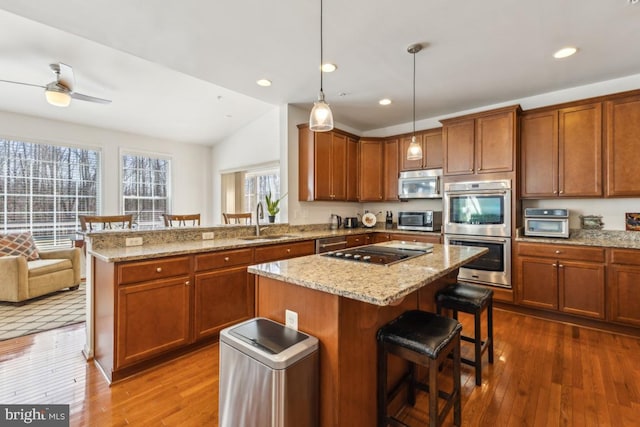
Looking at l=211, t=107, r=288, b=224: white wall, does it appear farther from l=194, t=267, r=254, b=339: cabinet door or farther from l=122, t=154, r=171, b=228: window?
l=194, t=267, r=254, b=339: cabinet door

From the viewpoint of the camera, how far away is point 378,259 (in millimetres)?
1891

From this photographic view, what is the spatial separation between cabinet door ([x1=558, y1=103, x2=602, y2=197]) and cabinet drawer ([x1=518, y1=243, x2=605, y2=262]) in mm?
626

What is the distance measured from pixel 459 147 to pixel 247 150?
394 centimetres

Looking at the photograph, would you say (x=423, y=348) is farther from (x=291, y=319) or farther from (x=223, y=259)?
(x=223, y=259)

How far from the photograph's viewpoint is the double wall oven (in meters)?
3.42

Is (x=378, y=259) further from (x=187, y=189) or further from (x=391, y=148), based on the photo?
(x=187, y=189)

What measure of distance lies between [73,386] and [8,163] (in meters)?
4.26

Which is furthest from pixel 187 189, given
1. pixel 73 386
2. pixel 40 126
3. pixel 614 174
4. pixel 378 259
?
pixel 614 174

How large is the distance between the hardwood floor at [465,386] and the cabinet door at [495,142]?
1.97m

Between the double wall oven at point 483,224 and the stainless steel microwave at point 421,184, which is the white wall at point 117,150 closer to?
the stainless steel microwave at point 421,184

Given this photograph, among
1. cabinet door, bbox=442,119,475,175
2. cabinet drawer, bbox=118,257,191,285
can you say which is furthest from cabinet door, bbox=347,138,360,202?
cabinet drawer, bbox=118,257,191,285

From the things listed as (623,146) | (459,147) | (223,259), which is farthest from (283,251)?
(623,146)

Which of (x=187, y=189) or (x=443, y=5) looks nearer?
(x=443, y=5)

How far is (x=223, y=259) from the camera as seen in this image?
2.66 m
